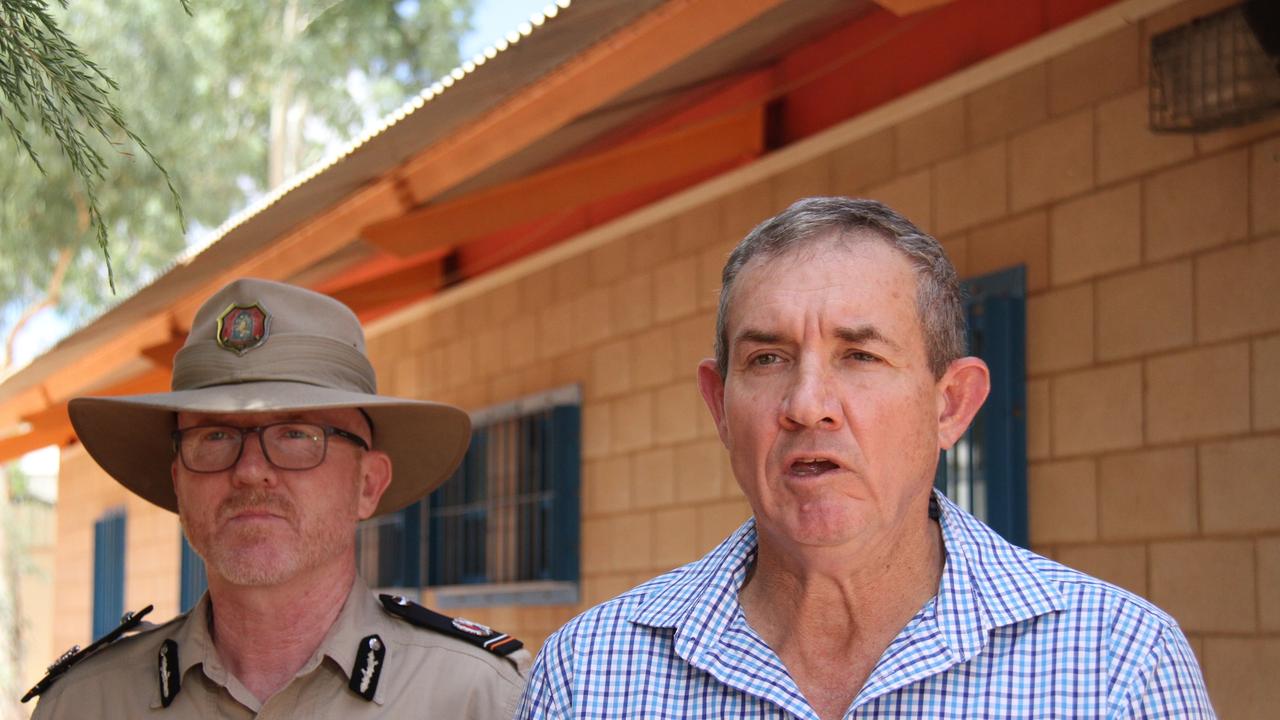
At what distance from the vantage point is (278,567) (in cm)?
272

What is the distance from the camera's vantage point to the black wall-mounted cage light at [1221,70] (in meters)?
3.95

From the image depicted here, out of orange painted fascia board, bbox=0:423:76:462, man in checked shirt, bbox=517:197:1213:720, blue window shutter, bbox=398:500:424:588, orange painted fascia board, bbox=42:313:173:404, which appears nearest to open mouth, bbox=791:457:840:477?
man in checked shirt, bbox=517:197:1213:720

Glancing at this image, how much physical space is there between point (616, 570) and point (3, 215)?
15.8 meters

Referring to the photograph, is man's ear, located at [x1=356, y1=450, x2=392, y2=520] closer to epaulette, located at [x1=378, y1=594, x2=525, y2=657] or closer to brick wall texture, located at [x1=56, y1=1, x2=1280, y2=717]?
epaulette, located at [x1=378, y1=594, x2=525, y2=657]

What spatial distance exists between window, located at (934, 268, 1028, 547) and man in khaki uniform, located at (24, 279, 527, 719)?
2.24 metres

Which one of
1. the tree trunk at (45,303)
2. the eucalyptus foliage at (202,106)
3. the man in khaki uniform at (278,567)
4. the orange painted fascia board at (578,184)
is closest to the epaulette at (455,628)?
the man in khaki uniform at (278,567)

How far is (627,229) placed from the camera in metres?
7.14

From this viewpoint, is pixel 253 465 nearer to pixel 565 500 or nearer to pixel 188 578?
pixel 565 500

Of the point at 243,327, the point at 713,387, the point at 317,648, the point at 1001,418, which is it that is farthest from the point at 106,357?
the point at 713,387

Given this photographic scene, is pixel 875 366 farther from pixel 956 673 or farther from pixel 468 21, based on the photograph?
pixel 468 21

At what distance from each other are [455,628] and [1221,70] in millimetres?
2482

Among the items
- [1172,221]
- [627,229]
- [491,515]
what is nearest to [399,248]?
[627,229]

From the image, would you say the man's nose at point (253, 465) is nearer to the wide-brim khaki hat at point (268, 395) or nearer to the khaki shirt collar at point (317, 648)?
the wide-brim khaki hat at point (268, 395)

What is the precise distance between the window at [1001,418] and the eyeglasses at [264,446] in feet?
8.05
